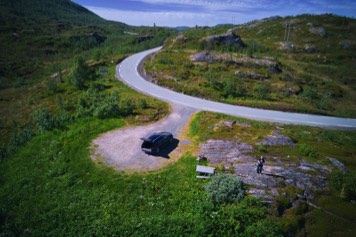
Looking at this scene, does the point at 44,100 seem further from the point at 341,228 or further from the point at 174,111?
the point at 341,228

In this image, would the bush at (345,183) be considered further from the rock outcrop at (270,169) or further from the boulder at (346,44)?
the boulder at (346,44)

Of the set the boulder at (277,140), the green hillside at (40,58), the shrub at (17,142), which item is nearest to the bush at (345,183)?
the boulder at (277,140)

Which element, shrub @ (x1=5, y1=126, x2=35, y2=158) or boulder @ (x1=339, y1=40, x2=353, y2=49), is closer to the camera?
shrub @ (x1=5, y1=126, x2=35, y2=158)

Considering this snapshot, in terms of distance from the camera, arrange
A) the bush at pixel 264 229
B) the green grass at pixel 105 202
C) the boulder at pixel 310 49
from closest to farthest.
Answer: the bush at pixel 264 229 < the green grass at pixel 105 202 < the boulder at pixel 310 49

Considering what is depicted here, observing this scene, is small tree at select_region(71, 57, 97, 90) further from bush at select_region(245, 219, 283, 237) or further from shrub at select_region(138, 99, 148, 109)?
bush at select_region(245, 219, 283, 237)

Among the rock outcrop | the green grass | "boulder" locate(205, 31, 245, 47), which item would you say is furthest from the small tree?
"boulder" locate(205, 31, 245, 47)

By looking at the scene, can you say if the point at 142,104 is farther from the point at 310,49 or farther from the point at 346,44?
the point at 346,44
